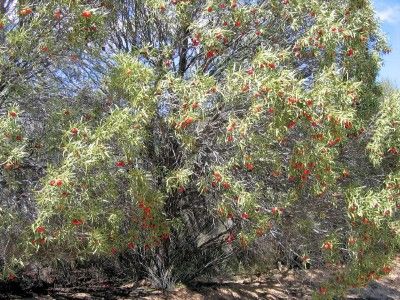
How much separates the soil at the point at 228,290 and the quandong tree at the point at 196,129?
1724 mm

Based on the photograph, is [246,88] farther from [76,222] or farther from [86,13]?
[76,222]

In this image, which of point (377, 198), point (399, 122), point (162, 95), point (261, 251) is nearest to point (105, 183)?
point (162, 95)

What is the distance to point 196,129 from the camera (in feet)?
22.6

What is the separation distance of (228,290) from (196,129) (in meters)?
4.60

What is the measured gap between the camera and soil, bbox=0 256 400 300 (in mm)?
8930

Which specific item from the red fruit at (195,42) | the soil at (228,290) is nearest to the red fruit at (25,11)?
the red fruit at (195,42)

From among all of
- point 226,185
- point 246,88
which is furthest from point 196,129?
point 246,88

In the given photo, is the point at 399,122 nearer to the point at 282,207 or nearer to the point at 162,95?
the point at 282,207

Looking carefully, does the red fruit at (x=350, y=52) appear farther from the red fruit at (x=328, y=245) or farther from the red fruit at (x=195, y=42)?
the red fruit at (x=328, y=245)

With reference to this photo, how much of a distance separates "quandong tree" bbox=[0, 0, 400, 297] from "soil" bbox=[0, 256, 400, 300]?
1.72m

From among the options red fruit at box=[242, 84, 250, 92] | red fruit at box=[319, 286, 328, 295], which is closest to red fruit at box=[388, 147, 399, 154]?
red fruit at box=[242, 84, 250, 92]

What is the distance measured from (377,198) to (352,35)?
2.13m

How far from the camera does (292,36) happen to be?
7.66m

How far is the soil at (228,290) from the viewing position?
8.93 m
